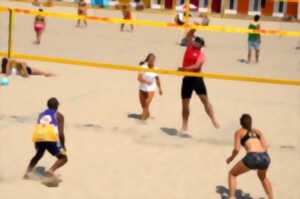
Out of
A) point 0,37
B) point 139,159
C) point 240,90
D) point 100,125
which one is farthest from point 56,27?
point 139,159

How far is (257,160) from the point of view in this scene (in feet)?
22.0

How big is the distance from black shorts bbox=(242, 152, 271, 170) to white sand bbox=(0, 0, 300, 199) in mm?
737

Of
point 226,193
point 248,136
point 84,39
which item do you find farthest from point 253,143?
point 84,39

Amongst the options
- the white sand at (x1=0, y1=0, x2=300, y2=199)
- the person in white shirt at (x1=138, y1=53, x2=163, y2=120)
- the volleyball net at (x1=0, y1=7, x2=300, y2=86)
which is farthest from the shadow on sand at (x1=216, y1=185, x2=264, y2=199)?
the volleyball net at (x1=0, y1=7, x2=300, y2=86)

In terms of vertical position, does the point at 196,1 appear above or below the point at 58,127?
above

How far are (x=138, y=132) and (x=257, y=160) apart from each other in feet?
11.2

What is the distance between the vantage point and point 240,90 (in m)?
13.8

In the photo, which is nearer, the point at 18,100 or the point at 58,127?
the point at 58,127

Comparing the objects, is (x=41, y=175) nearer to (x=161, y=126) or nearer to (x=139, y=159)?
(x=139, y=159)

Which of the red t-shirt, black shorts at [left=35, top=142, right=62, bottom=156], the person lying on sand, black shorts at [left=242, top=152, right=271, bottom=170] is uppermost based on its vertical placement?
the red t-shirt

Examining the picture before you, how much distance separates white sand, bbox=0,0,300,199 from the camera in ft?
24.6

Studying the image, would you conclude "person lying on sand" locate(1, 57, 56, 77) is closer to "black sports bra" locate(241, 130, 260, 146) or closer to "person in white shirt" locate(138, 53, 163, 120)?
"person in white shirt" locate(138, 53, 163, 120)

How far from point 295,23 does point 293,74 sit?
8.40m

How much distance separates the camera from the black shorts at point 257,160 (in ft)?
22.0
